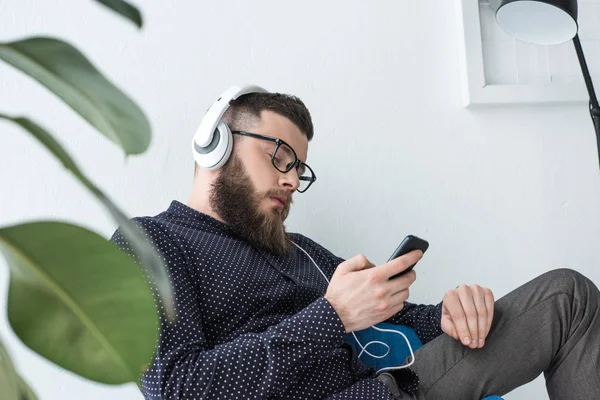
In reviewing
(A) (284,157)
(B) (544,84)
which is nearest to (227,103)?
(A) (284,157)

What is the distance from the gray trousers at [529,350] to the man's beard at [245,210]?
1.15ft

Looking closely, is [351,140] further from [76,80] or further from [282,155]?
[76,80]

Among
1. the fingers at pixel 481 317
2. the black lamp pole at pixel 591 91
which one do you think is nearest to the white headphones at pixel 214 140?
the fingers at pixel 481 317

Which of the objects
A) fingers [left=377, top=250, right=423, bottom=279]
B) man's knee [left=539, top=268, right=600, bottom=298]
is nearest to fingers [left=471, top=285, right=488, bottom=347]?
man's knee [left=539, top=268, right=600, bottom=298]

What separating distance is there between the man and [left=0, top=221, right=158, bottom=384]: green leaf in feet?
2.52

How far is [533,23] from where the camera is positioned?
5.29 ft

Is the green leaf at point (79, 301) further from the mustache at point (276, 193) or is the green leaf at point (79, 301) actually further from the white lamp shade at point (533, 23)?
the white lamp shade at point (533, 23)

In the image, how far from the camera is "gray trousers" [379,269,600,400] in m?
1.21

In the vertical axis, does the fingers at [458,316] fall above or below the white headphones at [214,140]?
below

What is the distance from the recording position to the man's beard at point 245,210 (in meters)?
1.34

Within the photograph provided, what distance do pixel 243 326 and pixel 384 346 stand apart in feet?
1.14

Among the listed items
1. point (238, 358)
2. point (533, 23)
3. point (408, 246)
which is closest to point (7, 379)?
point (238, 358)

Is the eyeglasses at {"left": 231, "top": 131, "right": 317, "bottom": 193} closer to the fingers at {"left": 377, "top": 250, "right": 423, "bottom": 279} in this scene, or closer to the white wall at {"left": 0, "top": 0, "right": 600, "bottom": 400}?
the white wall at {"left": 0, "top": 0, "right": 600, "bottom": 400}

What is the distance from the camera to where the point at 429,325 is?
4.57ft
